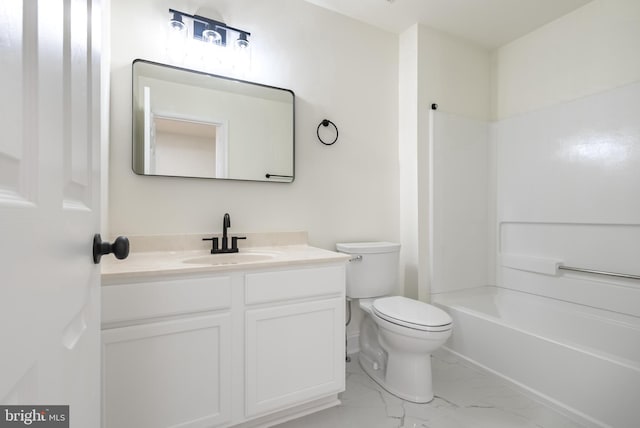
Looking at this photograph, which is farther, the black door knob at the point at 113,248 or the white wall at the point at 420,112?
the white wall at the point at 420,112

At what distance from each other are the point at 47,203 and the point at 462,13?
273cm

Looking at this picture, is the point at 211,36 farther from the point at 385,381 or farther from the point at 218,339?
the point at 385,381

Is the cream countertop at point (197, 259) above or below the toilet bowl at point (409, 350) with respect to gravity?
above

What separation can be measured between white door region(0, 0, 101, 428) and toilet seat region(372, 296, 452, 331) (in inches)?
55.0

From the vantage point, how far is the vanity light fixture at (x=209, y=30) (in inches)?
65.1

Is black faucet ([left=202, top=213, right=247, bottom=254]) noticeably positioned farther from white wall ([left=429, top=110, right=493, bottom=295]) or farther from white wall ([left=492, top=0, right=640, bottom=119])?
white wall ([left=492, top=0, right=640, bottom=119])

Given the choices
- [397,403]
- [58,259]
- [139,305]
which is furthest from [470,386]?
[58,259]

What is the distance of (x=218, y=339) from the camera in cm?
127

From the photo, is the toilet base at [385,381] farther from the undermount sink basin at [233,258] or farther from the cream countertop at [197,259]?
the undermount sink basin at [233,258]

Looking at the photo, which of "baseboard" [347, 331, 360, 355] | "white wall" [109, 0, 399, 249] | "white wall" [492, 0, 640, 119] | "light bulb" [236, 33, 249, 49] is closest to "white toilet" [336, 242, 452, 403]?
"baseboard" [347, 331, 360, 355]

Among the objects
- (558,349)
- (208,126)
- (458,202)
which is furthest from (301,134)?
(558,349)

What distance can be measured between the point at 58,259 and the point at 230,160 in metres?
1.47

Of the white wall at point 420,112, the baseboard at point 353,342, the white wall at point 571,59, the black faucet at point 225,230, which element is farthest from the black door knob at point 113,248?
the white wall at point 571,59

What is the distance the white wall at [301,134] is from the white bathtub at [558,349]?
89 centimetres
